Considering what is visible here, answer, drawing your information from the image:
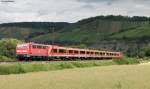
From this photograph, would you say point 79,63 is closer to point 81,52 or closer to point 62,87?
point 81,52

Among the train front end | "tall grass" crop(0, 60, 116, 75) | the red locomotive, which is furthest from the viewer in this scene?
the red locomotive

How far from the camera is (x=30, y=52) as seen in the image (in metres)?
81.3

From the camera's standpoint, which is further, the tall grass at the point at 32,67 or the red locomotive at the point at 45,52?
the red locomotive at the point at 45,52

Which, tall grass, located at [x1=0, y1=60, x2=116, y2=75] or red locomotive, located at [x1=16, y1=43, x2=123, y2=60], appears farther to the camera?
red locomotive, located at [x1=16, y1=43, x2=123, y2=60]

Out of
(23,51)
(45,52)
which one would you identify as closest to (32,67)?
(23,51)

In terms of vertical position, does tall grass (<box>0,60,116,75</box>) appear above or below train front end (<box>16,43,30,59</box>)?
below

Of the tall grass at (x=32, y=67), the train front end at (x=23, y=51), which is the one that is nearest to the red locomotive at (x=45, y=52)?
the train front end at (x=23, y=51)

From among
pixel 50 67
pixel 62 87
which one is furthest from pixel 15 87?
pixel 50 67

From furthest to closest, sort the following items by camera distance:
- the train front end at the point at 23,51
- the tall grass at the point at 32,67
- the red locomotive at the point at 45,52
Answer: the red locomotive at the point at 45,52 < the train front end at the point at 23,51 < the tall grass at the point at 32,67

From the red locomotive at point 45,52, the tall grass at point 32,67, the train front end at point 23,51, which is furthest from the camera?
the red locomotive at point 45,52

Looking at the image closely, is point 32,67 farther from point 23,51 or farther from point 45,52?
point 45,52

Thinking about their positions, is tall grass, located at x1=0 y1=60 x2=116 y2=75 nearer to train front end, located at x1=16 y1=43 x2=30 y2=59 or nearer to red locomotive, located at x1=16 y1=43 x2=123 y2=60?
red locomotive, located at x1=16 y1=43 x2=123 y2=60

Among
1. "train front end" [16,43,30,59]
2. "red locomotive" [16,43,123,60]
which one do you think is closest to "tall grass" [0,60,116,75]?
"red locomotive" [16,43,123,60]

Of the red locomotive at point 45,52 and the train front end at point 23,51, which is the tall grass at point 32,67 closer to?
the red locomotive at point 45,52
